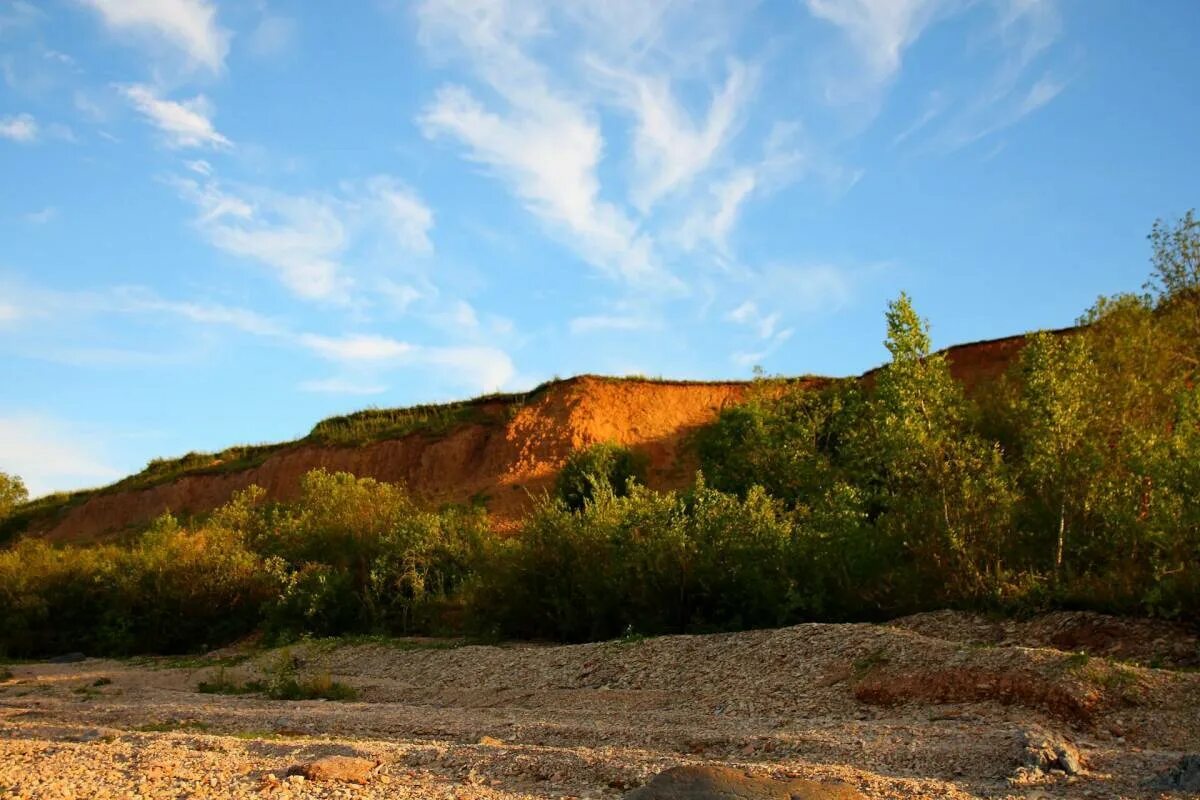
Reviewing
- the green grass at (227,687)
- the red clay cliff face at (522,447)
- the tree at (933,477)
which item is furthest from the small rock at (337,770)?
the red clay cliff face at (522,447)

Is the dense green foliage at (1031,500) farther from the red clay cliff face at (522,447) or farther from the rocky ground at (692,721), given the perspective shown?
the red clay cliff face at (522,447)

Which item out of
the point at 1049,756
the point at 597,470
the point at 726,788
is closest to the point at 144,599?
the point at 597,470

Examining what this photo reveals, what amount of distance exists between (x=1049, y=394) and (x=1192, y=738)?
720 centimetres

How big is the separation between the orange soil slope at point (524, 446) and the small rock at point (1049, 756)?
29.6 metres

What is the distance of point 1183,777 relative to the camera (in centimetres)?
730

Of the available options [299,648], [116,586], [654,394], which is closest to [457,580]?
[299,648]

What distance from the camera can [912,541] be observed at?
1650 cm

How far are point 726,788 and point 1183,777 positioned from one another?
3557 millimetres

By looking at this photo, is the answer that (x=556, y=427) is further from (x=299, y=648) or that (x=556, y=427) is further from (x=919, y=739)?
(x=919, y=739)

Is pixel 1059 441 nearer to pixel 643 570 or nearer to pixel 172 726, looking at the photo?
pixel 643 570

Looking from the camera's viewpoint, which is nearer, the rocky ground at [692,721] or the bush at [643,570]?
the rocky ground at [692,721]

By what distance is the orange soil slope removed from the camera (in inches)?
1569

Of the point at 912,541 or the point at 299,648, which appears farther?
the point at 299,648

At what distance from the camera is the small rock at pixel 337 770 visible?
8344 mm
